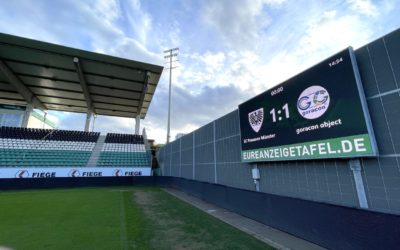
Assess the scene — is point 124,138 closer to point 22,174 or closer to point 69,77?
point 69,77

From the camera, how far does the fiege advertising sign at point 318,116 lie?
4.11 meters

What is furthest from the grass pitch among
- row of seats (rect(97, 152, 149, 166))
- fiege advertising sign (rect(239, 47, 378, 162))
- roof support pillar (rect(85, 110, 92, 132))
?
roof support pillar (rect(85, 110, 92, 132))

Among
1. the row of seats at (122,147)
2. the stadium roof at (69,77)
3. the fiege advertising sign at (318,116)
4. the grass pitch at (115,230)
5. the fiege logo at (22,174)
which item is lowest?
the grass pitch at (115,230)

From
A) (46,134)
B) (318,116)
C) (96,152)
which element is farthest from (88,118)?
(318,116)

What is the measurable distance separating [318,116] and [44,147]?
80.1 ft

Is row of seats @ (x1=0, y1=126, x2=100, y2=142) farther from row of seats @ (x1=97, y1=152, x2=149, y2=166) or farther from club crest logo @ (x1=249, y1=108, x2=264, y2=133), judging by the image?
club crest logo @ (x1=249, y1=108, x2=264, y2=133)

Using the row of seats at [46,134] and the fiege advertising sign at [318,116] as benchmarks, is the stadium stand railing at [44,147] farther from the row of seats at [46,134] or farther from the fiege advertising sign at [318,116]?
the fiege advertising sign at [318,116]

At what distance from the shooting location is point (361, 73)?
432cm

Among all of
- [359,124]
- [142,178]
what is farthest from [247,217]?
[142,178]

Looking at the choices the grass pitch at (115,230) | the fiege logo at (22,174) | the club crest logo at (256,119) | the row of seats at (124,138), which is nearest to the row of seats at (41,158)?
the fiege logo at (22,174)

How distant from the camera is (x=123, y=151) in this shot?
2347 cm

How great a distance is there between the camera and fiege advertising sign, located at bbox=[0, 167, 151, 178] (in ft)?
52.6

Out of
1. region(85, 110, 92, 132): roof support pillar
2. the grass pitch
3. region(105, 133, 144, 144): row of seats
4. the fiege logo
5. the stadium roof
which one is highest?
the stadium roof

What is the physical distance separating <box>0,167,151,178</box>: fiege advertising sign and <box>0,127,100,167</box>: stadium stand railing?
72 centimetres
